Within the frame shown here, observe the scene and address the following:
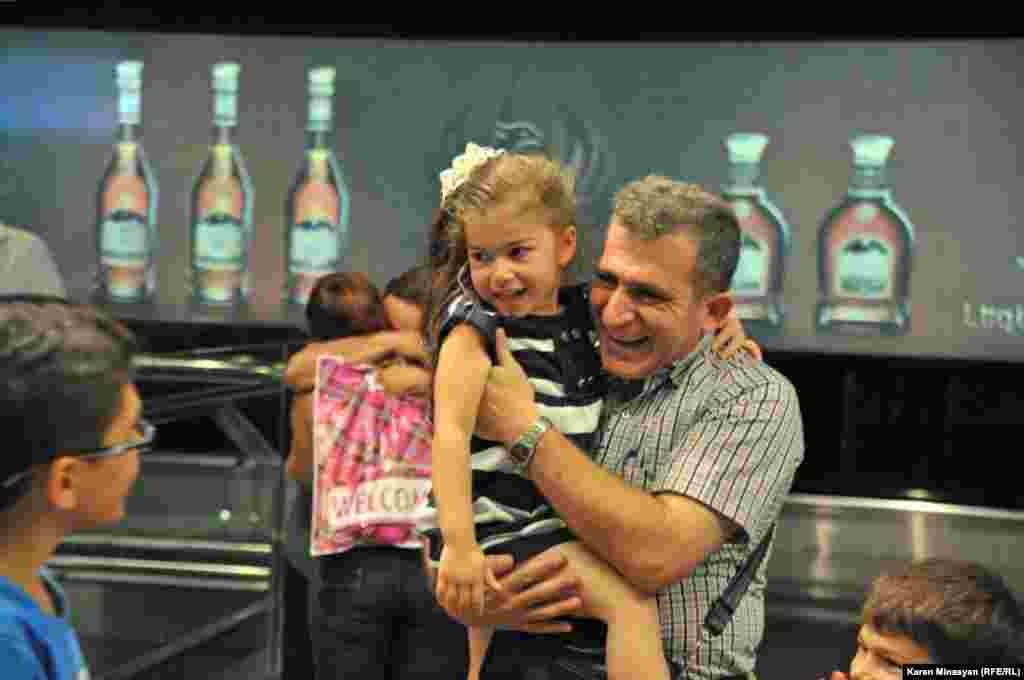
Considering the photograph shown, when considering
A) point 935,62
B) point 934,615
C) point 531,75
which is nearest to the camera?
point 934,615

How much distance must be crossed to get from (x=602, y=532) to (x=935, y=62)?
5100 millimetres

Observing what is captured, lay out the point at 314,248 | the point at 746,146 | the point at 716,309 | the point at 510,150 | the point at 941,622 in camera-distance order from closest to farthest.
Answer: the point at 941,622 < the point at 716,309 < the point at 746,146 < the point at 510,150 < the point at 314,248

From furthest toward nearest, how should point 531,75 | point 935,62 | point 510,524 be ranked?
point 531,75
point 935,62
point 510,524

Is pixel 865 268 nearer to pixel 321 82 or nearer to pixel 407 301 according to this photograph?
pixel 321 82

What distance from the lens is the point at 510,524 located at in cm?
177

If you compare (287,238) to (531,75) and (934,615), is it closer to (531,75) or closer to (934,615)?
(531,75)

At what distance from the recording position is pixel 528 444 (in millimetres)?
1661

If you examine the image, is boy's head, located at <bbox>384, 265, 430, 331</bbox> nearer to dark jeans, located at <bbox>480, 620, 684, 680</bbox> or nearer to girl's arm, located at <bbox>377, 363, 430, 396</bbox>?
girl's arm, located at <bbox>377, 363, 430, 396</bbox>

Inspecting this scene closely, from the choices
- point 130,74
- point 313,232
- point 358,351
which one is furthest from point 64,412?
point 130,74

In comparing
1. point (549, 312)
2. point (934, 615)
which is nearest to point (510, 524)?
point (549, 312)

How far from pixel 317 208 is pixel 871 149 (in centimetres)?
265

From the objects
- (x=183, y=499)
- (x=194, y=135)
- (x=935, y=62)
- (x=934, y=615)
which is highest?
(x=935, y=62)

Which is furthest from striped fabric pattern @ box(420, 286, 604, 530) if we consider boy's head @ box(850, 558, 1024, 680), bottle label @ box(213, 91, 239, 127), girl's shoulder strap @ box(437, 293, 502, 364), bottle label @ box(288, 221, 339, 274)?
bottle label @ box(213, 91, 239, 127)

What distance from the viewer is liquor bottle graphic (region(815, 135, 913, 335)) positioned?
6.23m
